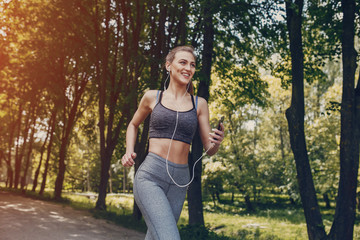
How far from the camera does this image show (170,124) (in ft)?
9.11

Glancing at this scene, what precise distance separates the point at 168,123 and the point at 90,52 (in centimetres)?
1407

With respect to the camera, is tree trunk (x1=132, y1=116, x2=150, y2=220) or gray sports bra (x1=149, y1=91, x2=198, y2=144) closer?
gray sports bra (x1=149, y1=91, x2=198, y2=144)

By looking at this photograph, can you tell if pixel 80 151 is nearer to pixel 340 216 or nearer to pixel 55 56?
pixel 55 56

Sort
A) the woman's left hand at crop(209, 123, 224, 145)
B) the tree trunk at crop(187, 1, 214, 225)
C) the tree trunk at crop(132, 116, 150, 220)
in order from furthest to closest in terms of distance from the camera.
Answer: the tree trunk at crop(132, 116, 150, 220), the tree trunk at crop(187, 1, 214, 225), the woman's left hand at crop(209, 123, 224, 145)

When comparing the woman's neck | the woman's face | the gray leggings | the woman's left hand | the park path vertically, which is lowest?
the park path

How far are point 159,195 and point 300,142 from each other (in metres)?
6.47

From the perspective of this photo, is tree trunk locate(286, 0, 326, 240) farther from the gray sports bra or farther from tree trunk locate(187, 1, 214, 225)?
the gray sports bra

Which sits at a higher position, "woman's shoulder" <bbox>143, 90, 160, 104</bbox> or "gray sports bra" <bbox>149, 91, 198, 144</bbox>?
"woman's shoulder" <bbox>143, 90, 160, 104</bbox>

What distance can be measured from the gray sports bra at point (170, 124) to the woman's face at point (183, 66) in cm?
30

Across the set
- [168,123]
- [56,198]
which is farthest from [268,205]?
[168,123]

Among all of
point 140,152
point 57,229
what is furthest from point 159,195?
point 140,152

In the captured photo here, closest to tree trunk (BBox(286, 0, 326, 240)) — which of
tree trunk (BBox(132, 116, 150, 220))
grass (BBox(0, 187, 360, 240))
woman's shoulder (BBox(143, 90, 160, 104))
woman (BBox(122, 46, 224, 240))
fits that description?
tree trunk (BBox(132, 116, 150, 220))

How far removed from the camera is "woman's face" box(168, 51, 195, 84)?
2945 mm

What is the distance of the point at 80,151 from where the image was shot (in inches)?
2172
